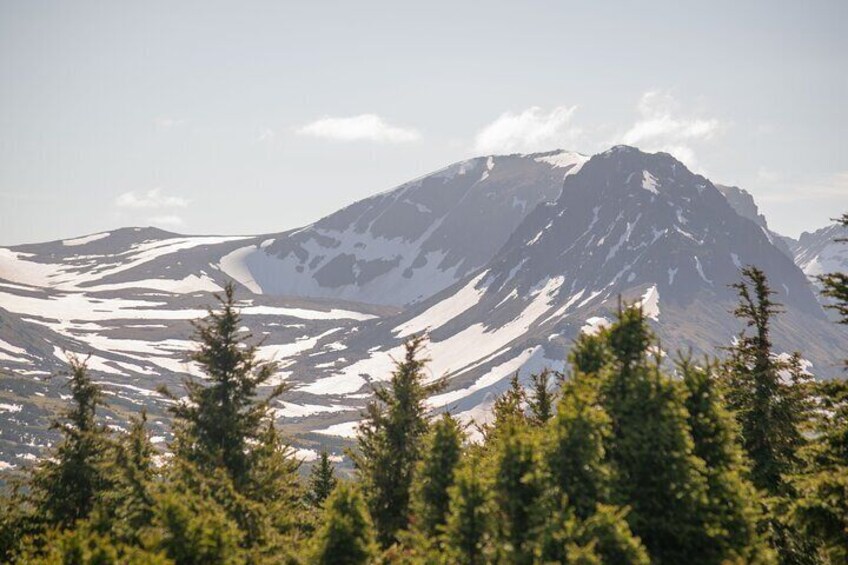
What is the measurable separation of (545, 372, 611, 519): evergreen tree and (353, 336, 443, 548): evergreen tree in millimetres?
8632

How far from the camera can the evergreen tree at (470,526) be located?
1961 cm

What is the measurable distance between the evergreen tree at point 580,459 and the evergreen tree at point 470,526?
205 centimetres

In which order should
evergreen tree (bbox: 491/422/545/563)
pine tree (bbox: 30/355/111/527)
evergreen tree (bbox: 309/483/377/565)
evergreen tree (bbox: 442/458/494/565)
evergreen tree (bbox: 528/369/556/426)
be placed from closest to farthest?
1. evergreen tree (bbox: 491/422/545/563)
2. evergreen tree (bbox: 442/458/494/565)
3. evergreen tree (bbox: 309/483/377/565)
4. pine tree (bbox: 30/355/111/527)
5. evergreen tree (bbox: 528/369/556/426)

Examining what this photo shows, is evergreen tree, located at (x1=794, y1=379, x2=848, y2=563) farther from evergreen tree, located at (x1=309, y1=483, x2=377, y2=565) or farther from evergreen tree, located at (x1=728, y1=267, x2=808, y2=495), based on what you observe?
evergreen tree, located at (x1=309, y1=483, x2=377, y2=565)

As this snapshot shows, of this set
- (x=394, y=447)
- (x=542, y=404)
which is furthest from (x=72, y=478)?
(x=542, y=404)

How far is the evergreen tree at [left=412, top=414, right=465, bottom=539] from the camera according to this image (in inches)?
908

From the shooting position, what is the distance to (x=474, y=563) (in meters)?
19.6

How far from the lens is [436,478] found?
23.7m

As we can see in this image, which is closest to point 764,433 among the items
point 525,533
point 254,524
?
point 525,533

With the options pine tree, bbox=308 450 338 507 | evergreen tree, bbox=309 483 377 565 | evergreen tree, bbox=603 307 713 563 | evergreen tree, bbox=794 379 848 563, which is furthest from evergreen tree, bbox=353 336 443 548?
pine tree, bbox=308 450 338 507

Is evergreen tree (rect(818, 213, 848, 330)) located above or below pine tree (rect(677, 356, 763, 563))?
above

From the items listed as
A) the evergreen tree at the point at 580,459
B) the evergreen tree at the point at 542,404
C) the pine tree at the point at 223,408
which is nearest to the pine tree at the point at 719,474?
the evergreen tree at the point at 580,459

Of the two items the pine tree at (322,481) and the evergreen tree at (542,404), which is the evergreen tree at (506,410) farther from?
the pine tree at (322,481)

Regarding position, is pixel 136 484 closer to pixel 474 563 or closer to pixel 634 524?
pixel 474 563
